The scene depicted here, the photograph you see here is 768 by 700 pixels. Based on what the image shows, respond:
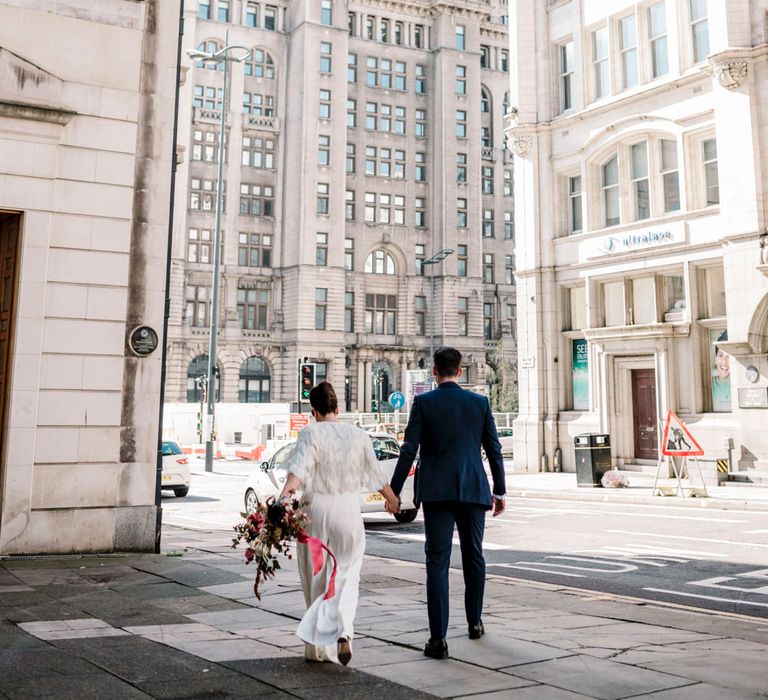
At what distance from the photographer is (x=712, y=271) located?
24.1 meters

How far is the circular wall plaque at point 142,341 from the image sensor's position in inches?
422

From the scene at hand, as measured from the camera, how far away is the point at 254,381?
66812 millimetres

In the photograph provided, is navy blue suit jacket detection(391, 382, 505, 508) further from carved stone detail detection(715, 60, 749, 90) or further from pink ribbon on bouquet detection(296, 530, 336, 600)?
carved stone detail detection(715, 60, 749, 90)

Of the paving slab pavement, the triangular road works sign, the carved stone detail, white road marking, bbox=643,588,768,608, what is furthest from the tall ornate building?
white road marking, bbox=643,588,768,608

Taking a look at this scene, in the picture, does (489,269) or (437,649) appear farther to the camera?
(489,269)

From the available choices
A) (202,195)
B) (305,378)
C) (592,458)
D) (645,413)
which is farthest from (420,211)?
(592,458)

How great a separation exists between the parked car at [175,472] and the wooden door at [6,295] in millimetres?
11464

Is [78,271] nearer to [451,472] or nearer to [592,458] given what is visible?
[451,472]

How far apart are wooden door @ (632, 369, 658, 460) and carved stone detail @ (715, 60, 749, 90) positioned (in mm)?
8817

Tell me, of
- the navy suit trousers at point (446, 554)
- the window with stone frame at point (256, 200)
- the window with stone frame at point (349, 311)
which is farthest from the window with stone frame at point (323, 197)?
the navy suit trousers at point (446, 554)

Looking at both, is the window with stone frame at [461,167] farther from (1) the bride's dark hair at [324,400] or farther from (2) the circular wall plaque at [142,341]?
(1) the bride's dark hair at [324,400]

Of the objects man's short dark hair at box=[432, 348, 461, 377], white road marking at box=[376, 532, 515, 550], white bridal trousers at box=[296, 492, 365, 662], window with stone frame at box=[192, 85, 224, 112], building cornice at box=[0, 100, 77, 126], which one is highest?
window with stone frame at box=[192, 85, 224, 112]

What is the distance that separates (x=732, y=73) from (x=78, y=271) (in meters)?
19.7

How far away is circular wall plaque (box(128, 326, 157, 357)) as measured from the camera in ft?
35.2
